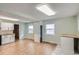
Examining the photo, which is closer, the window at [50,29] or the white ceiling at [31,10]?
the white ceiling at [31,10]

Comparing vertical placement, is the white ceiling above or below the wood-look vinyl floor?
above

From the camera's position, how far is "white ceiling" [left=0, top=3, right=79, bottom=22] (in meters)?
1.26

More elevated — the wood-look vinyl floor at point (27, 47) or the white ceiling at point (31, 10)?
the white ceiling at point (31, 10)

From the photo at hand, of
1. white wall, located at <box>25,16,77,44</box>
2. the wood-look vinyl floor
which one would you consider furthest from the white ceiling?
the wood-look vinyl floor

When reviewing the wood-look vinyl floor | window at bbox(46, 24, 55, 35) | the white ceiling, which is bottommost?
the wood-look vinyl floor

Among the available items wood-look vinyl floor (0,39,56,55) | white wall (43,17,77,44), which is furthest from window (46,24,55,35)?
wood-look vinyl floor (0,39,56,55)

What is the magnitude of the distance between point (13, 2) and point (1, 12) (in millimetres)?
280

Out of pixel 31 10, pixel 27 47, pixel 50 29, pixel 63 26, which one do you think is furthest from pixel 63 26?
pixel 27 47

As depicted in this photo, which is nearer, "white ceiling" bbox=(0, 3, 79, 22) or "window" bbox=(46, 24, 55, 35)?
"white ceiling" bbox=(0, 3, 79, 22)

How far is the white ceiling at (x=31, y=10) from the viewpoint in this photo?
126 centimetres

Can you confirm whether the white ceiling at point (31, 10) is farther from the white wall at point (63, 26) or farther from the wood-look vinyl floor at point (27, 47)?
the wood-look vinyl floor at point (27, 47)

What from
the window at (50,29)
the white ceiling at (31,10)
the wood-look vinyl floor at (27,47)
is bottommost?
the wood-look vinyl floor at (27,47)

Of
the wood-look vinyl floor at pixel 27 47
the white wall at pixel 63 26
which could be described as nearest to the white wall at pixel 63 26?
the white wall at pixel 63 26

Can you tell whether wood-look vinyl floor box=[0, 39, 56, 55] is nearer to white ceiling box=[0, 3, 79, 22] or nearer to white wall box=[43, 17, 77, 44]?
white wall box=[43, 17, 77, 44]
